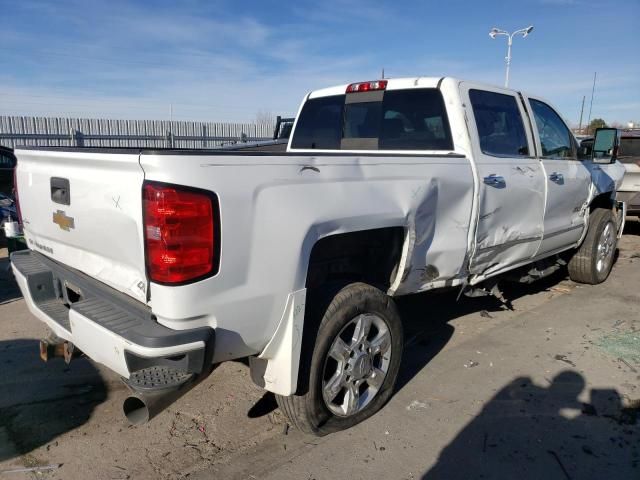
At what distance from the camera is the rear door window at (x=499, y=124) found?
386cm

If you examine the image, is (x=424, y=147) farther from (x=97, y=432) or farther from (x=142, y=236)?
(x=97, y=432)

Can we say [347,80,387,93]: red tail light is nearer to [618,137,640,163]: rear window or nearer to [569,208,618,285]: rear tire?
[569,208,618,285]: rear tire

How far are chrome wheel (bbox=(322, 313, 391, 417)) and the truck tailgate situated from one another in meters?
1.18

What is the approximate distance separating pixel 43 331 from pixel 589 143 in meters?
5.58

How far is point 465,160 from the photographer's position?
3.46 metres

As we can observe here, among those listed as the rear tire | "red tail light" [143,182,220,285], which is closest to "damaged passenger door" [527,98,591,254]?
the rear tire

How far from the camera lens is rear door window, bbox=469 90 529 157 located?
386 cm

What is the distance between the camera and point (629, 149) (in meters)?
9.32

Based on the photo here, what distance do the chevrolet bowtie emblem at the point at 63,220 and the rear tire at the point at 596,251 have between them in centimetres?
529

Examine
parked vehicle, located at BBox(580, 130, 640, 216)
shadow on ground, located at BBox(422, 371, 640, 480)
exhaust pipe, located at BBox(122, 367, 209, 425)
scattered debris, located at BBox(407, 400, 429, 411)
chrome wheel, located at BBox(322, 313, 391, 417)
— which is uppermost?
parked vehicle, located at BBox(580, 130, 640, 216)

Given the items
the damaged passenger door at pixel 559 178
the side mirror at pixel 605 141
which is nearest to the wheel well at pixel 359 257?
the damaged passenger door at pixel 559 178

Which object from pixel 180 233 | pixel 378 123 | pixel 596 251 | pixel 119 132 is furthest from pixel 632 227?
pixel 119 132

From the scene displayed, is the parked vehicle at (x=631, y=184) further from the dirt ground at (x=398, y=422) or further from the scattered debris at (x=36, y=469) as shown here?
the scattered debris at (x=36, y=469)

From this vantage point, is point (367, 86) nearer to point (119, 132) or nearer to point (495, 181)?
point (495, 181)
